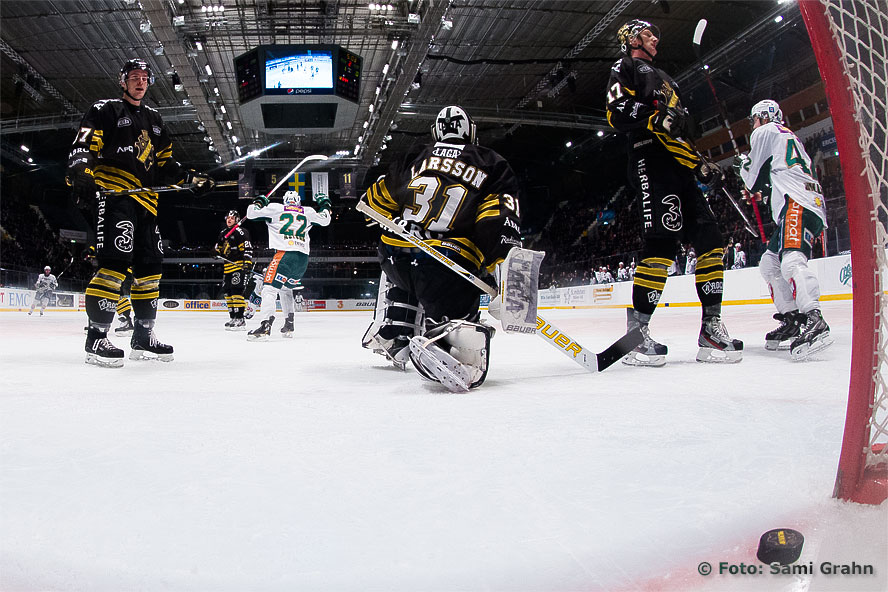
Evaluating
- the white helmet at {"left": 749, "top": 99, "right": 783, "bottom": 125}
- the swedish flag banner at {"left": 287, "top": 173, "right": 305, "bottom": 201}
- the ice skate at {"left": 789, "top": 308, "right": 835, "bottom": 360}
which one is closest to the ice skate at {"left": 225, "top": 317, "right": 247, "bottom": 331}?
the white helmet at {"left": 749, "top": 99, "right": 783, "bottom": 125}

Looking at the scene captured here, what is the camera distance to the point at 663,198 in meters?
2.57

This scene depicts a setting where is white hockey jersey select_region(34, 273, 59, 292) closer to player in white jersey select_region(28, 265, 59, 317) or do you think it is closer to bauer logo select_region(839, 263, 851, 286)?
player in white jersey select_region(28, 265, 59, 317)

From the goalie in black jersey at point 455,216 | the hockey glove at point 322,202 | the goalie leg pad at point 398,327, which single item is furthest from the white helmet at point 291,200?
the goalie in black jersey at point 455,216

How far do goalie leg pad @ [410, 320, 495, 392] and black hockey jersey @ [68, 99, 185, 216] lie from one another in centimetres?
176

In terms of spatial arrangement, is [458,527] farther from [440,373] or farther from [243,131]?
[243,131]

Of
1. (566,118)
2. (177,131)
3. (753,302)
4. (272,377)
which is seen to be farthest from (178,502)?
(177,131)

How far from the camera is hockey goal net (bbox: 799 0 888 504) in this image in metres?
0.77

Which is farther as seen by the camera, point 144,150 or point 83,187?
point 144,150

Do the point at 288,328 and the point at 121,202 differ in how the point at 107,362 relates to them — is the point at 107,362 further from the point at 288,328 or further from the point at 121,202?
the point at 288,328

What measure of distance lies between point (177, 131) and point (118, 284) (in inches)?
667

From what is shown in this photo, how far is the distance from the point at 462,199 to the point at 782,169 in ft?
6.03

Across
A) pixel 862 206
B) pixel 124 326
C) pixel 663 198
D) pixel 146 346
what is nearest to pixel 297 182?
pixel 124 326

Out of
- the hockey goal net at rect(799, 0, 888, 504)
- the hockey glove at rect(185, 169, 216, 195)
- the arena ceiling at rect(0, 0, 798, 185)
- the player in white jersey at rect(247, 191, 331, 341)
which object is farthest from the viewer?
the arena ceiling at rect(0, 0, 798, 185)

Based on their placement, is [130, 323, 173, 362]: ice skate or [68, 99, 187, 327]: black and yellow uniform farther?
[130, 323, 173, 362]: ice skate
